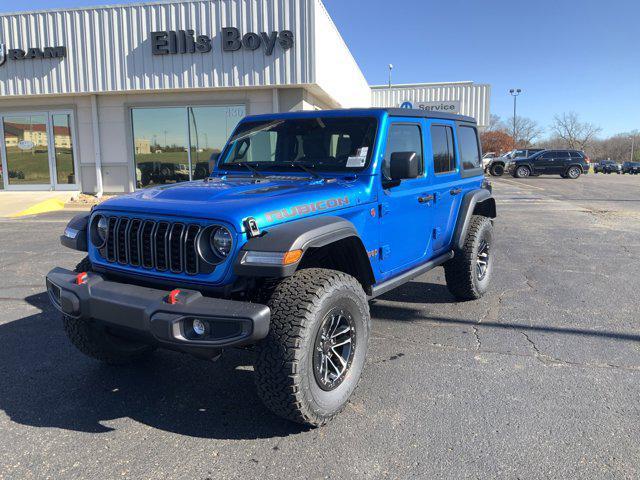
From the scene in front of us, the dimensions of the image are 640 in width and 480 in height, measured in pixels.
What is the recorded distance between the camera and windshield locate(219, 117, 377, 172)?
3898 millimetres

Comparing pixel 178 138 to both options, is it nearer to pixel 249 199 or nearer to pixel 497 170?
pixel 249 199

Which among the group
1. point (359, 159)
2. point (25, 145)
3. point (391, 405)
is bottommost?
point (391, 405)

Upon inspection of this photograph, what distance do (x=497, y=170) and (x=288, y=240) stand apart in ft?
111

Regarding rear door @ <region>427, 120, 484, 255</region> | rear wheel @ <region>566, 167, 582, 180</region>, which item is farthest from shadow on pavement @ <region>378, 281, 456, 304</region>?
rear wheel @ <region>566, 167, 582, 180</region>

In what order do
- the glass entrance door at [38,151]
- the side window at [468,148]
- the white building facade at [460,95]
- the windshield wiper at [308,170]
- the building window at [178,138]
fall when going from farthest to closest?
the white building facade at [460,95], the glass entrance door at [38,151], the building window at [178,138], the side window at [468,148], the windshield wiper at [308,170]

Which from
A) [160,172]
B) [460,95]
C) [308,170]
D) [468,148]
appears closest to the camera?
[308,170]

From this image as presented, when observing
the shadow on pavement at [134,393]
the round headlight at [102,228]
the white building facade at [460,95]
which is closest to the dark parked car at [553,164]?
the white building facade at [460,95]

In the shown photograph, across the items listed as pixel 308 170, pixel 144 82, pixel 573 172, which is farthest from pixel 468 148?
pixel 573 172

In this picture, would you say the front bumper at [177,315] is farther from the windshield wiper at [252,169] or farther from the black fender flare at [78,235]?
the windshield wiper at [252,169]

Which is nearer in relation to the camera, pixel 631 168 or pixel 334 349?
pixel 334 349

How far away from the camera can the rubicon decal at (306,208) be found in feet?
9.70

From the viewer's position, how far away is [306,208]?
3148 mm

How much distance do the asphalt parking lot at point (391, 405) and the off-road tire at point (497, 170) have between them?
29.9 m

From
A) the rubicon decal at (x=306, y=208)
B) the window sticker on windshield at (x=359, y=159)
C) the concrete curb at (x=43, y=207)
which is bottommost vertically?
the concrete curb at (x=43, y=207)
